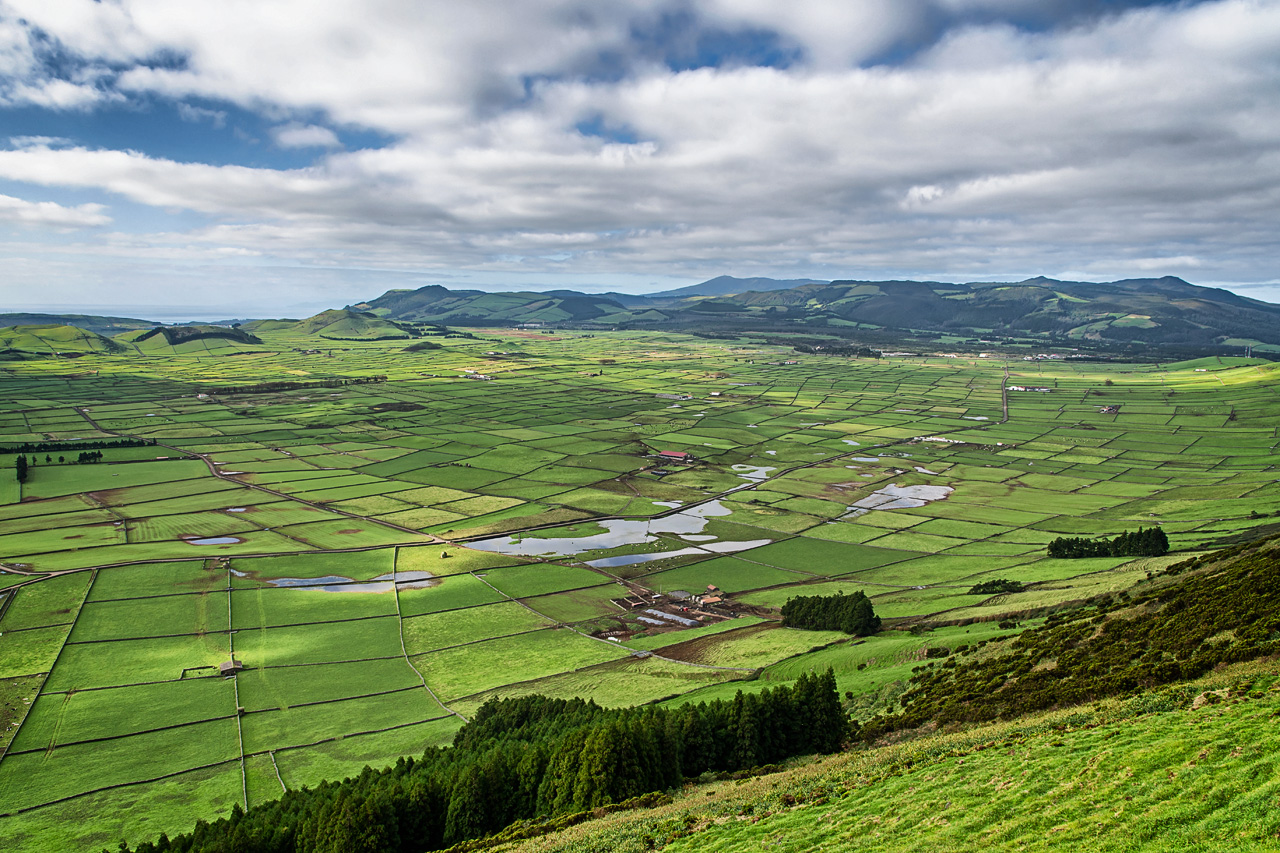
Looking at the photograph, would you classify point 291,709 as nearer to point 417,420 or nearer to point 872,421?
point 417,420

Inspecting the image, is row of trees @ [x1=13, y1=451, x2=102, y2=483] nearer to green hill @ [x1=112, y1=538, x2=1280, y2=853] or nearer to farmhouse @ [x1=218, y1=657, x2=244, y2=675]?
farmhouse @ [x1=218, y1=657, x2=244, y2=675]

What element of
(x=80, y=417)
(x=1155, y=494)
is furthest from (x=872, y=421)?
(x=80, y=417)

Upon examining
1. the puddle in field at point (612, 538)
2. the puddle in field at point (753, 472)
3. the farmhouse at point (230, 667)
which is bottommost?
the farmhouse at point (230, 667)

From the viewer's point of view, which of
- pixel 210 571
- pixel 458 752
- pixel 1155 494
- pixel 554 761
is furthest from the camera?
pixel 1155 494

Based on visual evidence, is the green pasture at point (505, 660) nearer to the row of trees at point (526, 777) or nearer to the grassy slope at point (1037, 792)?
the row of trees at point (526, 777)

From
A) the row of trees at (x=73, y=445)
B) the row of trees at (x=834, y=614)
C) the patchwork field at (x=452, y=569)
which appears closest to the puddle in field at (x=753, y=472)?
the patchwork field at (x=452, y=569)

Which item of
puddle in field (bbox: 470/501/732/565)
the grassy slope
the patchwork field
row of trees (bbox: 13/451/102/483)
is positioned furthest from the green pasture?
row of trees (bbox: 13/451/102/483)

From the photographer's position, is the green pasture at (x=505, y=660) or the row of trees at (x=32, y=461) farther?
the row of trees at (x=32, y=461)

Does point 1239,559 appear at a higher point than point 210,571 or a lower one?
higher
